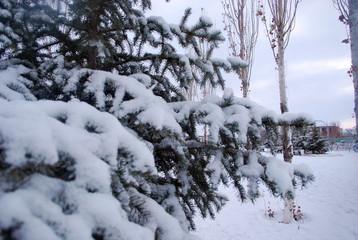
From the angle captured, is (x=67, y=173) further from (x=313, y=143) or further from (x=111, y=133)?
(x=313, y=143)

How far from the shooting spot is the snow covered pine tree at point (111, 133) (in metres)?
0.60

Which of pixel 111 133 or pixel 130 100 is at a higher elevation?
pixel 130 100

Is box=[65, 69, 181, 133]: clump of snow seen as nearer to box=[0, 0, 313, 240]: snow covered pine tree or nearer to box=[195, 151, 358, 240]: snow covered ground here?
box=[0, 0, 313, 240]: snow covered pine tree

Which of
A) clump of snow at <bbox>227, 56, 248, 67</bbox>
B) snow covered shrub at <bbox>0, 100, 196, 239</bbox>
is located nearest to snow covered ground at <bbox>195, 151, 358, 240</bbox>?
clump of snow at <bbox>227, 56, 248, 67</bbox>

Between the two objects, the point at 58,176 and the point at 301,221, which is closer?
the point at 58,176

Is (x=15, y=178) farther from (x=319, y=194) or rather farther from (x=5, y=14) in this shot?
(x=319, y=194)

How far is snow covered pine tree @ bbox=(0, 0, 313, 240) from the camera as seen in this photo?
1.97 ft

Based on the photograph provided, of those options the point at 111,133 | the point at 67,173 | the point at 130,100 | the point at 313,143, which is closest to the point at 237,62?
the point at 130,100

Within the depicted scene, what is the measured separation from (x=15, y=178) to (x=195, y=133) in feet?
4.62

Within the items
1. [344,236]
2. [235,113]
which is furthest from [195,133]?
[344,236]

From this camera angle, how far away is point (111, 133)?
855 millimetres

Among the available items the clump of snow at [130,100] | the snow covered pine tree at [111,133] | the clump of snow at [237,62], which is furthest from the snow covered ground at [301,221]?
the clump of snow at [130,100]

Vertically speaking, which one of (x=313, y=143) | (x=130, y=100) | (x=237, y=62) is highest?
(x=237, y=62)

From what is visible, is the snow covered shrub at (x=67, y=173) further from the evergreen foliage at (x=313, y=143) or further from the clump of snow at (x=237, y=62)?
the evergreen foliage at (x=313, y=143)
